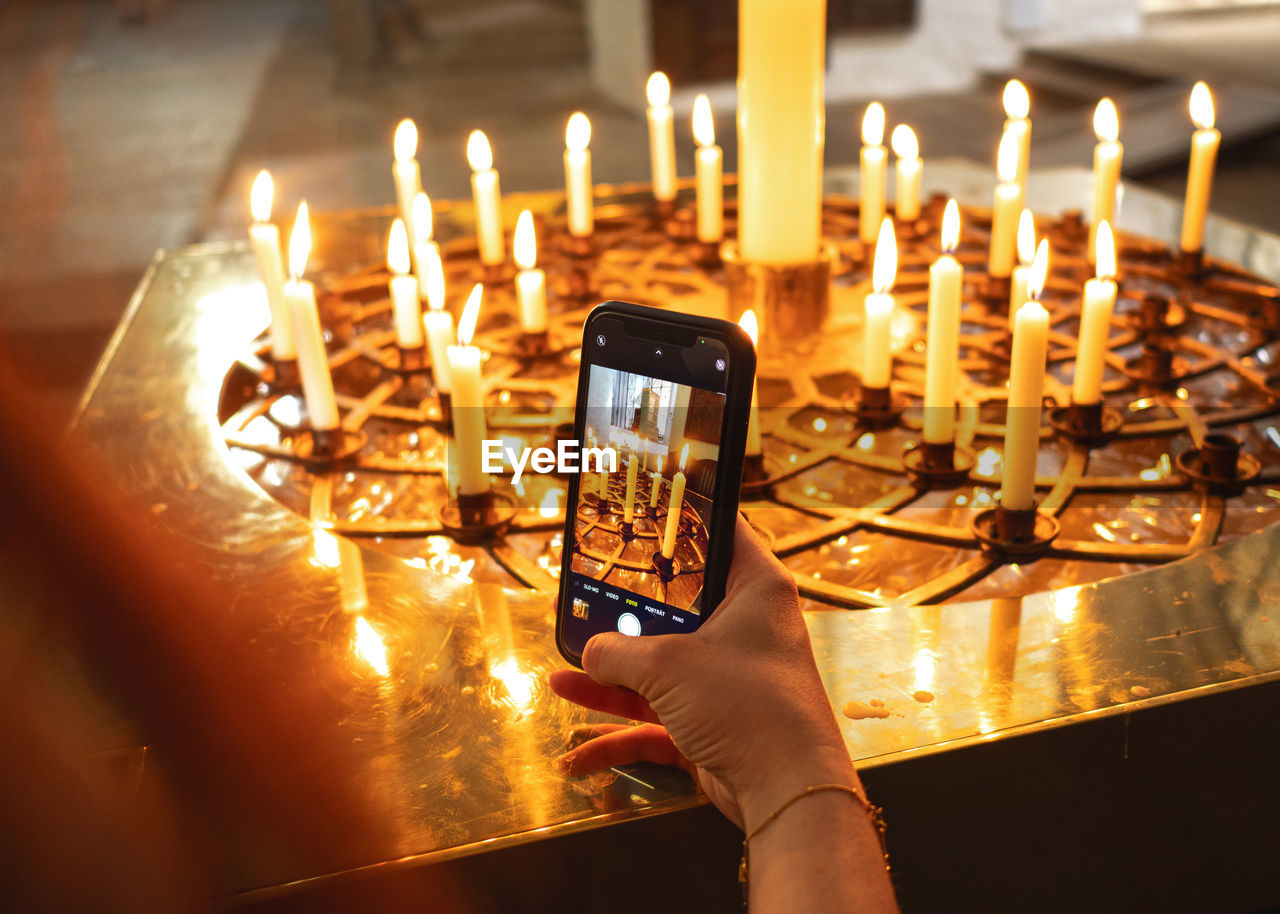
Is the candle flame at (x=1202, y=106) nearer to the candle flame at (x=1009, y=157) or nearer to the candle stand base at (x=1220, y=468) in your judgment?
the candle flame at (x=1009, y=157)

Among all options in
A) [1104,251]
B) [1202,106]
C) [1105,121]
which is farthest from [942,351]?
[1202,106]

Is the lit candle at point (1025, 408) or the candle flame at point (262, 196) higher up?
the candle flame at point (262, 196)

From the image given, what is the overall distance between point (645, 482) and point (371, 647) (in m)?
0.32

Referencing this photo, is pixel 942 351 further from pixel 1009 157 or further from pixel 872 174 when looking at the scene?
pixel 872 174

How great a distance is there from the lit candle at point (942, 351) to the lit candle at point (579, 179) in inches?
29.8

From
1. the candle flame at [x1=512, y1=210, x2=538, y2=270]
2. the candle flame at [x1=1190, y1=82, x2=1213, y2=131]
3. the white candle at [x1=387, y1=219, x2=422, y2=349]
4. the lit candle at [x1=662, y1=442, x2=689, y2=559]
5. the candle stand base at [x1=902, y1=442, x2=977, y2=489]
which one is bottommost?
the candle stand base at [x1=902, y1=442, x2=977, y2=489]

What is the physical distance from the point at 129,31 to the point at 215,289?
7.53m

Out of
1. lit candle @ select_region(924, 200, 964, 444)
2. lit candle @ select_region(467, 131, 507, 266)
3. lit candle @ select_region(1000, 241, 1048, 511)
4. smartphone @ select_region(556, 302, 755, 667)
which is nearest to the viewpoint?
smartphone @ select_region(556, 302, 755, 667)

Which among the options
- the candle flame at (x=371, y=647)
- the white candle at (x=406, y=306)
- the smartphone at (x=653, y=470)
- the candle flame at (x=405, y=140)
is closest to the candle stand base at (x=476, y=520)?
the candle flame at (x=371, y=647)

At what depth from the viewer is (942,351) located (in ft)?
3.96

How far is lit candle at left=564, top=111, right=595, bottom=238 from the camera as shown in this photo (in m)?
1.76

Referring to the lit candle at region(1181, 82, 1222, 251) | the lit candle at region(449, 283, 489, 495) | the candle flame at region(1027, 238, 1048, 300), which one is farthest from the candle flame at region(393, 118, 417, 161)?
the lit candle at region(1181, 82, 1222, 251)

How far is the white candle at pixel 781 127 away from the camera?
1497 millimetres

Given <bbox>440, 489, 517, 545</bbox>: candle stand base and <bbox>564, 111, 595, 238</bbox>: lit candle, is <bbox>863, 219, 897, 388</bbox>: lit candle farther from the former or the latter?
<bbox>564, 111, 595, 238</bbox>: lit candle
